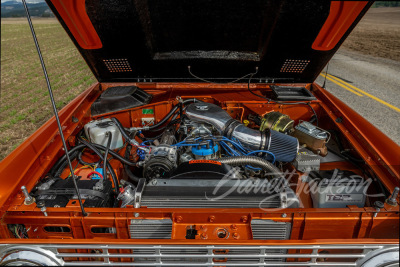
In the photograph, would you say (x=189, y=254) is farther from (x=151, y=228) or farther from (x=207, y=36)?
(x=207, y=36)

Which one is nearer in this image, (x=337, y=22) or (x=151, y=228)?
(x=151, y=228)

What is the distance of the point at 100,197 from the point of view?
1541 millimetres

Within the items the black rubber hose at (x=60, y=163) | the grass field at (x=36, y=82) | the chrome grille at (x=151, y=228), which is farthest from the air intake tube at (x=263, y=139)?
the grass field at (x=36, y=82)

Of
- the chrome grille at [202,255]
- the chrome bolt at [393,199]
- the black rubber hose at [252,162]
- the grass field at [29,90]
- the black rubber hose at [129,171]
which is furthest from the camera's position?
the grass field at [29,90]

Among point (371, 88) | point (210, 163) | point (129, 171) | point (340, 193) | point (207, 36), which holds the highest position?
point (207, 36)

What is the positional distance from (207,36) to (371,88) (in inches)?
198

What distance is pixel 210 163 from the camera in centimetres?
168

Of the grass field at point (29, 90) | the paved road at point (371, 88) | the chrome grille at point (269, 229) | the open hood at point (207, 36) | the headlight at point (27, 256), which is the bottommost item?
the grass field at point (29, 90)

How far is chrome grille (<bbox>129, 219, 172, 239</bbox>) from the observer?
1.39 metres

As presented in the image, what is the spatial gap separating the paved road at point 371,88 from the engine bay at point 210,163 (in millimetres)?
2424

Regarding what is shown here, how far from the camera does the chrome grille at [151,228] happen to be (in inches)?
54.6

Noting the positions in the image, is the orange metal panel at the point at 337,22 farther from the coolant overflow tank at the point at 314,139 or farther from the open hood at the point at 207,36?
the coolant overflow tank at the point at 314,139

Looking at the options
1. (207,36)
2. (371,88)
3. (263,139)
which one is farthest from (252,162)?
(371,88)

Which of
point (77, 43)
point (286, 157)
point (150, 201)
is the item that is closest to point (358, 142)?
point (286, 157)
